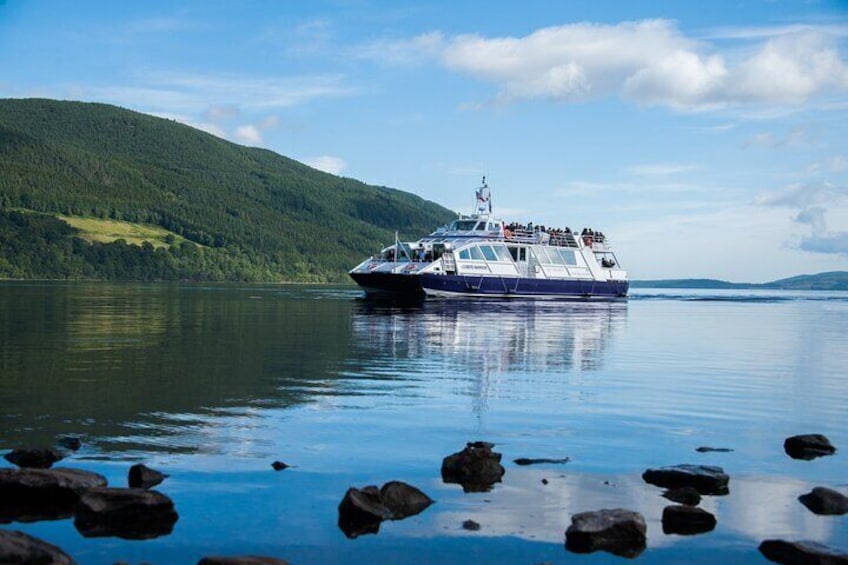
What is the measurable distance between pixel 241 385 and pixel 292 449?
9216 mm

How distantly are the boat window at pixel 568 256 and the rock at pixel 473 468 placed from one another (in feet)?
304

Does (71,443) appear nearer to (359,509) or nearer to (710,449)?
(359,509)

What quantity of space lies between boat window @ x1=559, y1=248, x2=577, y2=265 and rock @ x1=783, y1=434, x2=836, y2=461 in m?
88.6

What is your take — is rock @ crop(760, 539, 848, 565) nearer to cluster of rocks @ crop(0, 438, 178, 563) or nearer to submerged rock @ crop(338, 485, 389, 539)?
submerged rock @ crop(338, 485, 389, 539)

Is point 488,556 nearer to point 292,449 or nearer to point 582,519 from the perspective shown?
point 582,519

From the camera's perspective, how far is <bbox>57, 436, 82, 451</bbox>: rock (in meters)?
17.1

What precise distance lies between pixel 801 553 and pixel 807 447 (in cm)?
748

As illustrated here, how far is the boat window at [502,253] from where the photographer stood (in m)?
98.3

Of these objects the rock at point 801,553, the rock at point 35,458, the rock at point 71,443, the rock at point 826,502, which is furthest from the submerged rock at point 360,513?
the rock at point 826,502

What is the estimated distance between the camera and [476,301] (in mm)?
94188

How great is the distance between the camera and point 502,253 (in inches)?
3898

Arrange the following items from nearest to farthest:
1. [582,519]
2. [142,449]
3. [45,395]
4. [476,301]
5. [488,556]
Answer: [488,556] → [582,519] → [142,449] → [45,395] → [476,301]

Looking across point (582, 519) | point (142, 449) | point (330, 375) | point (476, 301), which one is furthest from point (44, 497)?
point (476, 301)

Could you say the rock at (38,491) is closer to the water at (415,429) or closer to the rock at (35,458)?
the water at (415,429)
